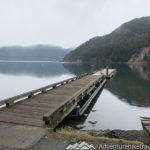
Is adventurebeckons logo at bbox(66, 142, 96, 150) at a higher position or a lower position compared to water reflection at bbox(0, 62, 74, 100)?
higher

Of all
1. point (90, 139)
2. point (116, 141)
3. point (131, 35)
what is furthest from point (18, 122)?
point (131, 35)

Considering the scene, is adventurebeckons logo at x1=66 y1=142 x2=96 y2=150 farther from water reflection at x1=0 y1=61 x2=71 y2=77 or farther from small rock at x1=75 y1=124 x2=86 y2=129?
water reflection at x1=0 y1=61 x2=71 y2=77

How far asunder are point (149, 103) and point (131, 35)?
160m

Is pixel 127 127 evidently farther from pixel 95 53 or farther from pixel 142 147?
pixel 95 53

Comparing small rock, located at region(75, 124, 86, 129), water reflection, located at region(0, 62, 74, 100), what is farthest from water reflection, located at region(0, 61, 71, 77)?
small rock, located at region(75, 124, 86, 129)

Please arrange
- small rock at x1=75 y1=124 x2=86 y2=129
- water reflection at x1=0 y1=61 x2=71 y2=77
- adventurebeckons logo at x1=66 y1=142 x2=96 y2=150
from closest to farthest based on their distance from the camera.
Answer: adventurebeckons logo at x1=66 y1=142 x2=96 y2=150 → small rock at x1=75 y1=124 x2=86 y2=129 → water reflection at x1=0 y1=61 x2=71 y2=77

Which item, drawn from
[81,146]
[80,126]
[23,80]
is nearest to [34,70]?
[23,80]

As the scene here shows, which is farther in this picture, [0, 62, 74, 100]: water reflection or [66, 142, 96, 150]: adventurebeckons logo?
[0, 62, 74, 100]: water reflection

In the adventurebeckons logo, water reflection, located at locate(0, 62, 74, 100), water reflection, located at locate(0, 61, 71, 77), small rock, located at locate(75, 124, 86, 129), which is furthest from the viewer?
water reflection, located at locate(0, 61, 71, 77)

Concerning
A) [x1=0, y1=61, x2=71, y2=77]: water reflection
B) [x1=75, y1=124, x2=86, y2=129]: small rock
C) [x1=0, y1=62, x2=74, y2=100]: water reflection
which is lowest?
[x1=75, y1=124, x2=86, y2=129]: small rock

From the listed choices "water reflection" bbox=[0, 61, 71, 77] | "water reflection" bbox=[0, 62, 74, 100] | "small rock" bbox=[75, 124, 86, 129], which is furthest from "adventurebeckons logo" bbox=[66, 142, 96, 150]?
"water reflection" bbox=[0, 61, 71, 77]

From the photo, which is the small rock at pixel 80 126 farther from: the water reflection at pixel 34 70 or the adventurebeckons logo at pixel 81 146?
the water reflection at pixel 34 70

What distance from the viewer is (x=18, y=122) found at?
19.7ft

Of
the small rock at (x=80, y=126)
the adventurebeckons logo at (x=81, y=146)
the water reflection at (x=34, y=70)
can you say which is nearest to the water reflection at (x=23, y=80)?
the water reflection at (x=34, y=70)
